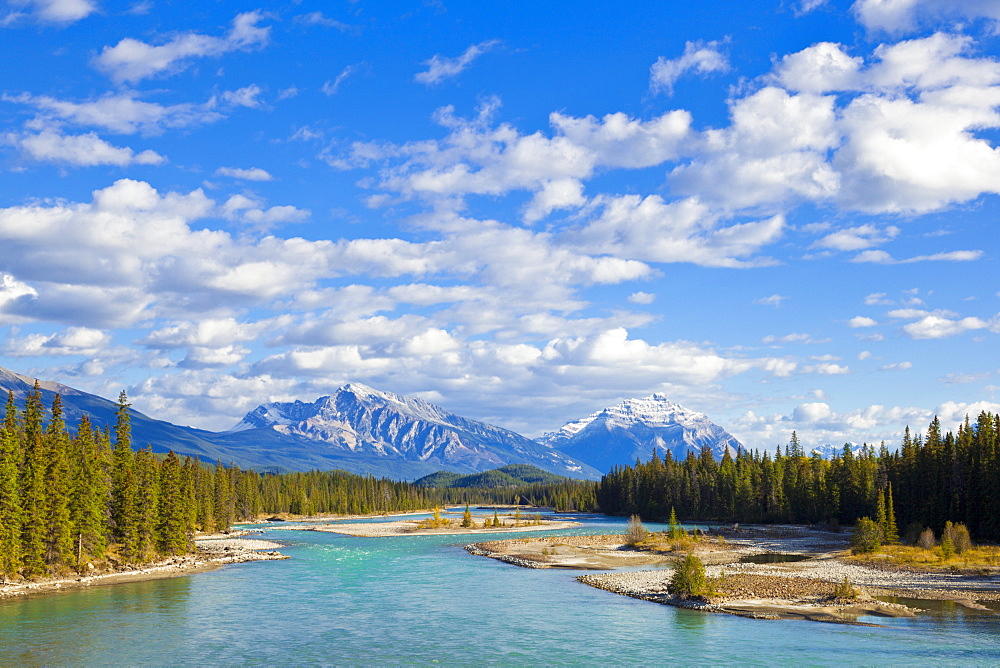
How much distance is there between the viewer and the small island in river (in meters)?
59.7

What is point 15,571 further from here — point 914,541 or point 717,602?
point 914,541

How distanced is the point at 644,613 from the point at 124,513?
63.8 m

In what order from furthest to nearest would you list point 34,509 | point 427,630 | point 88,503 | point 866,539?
point 866,539 < point 88,503 < point 34,509 < point 427,630

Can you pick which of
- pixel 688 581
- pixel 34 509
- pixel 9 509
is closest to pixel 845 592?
pixel 688 581

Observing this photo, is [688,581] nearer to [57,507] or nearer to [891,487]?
[57,507]

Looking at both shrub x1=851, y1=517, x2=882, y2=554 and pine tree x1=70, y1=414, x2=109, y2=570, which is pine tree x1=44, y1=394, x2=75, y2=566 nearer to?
pine tree x1=70, y1=414, x2=109, y2=570

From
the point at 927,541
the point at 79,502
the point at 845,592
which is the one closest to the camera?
the point at 845,592

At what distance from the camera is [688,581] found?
6431 cm

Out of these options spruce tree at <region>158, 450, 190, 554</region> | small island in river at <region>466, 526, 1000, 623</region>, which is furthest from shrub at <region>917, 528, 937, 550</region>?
spruce tree at <region>158, 450, 190, 554</region>

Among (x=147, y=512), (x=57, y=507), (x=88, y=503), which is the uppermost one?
(x=57, y=507)

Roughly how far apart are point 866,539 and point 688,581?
43.5 meters

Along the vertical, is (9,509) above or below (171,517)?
above

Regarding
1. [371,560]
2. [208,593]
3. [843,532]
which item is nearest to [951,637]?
[208,593]

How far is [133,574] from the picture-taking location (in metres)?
84.8
